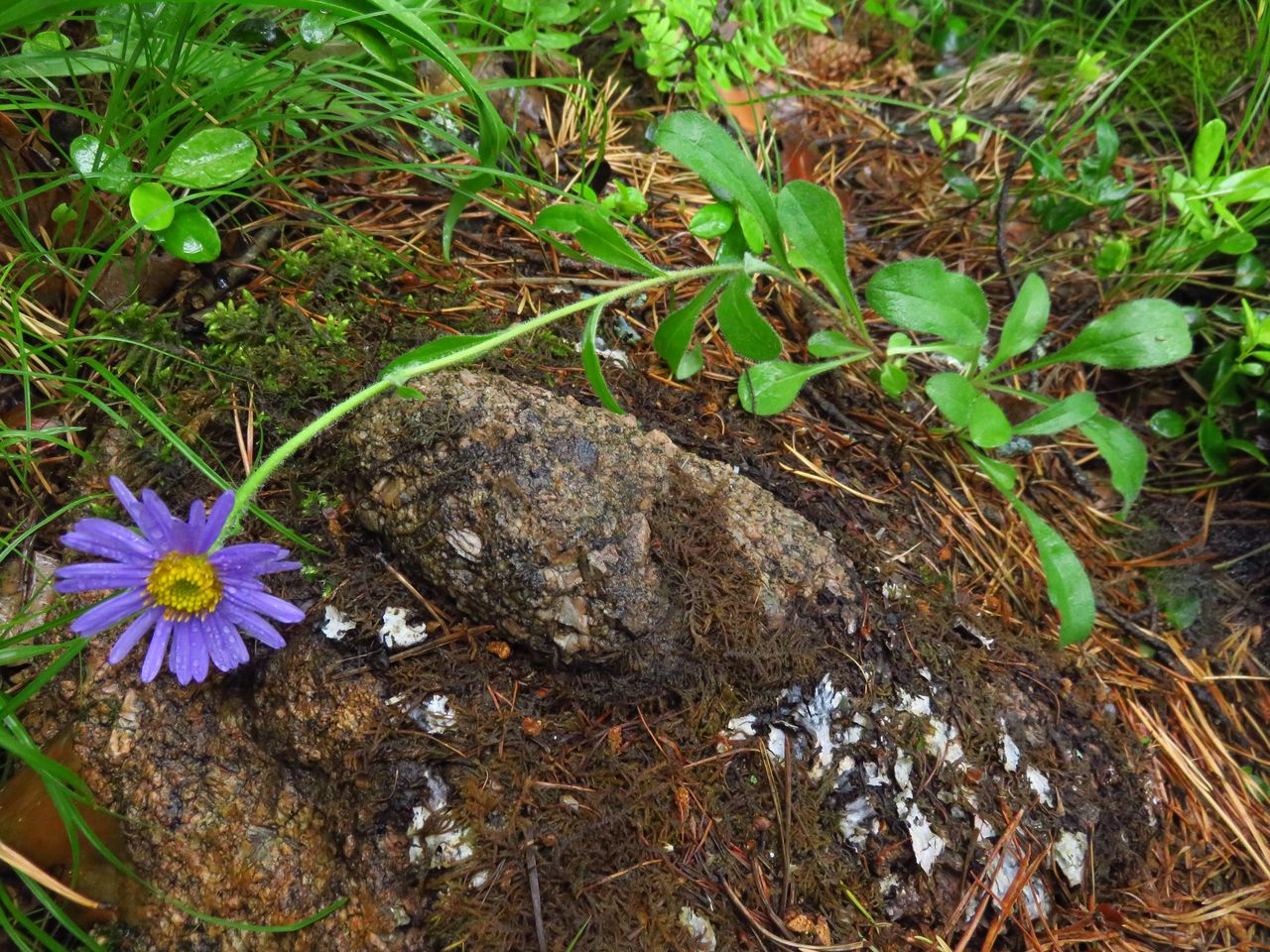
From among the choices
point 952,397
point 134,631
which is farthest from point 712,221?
point 134,631

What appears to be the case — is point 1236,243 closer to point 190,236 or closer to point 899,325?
point 899,325

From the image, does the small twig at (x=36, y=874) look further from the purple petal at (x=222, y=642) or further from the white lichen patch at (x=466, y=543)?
the white lichen patch at (x=466, y=543)

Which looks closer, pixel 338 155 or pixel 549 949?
pixel 549 949

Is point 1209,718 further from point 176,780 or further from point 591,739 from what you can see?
point 176,780

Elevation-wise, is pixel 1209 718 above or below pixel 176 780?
below

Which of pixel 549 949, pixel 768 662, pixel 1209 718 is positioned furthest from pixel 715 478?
pixel 1209 718

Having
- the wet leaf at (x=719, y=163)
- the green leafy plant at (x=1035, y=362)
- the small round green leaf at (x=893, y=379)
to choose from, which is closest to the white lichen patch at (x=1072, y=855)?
the green leafy plant at (x=1035, y=362)
